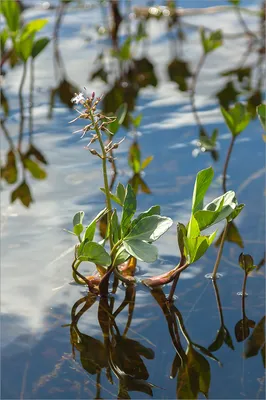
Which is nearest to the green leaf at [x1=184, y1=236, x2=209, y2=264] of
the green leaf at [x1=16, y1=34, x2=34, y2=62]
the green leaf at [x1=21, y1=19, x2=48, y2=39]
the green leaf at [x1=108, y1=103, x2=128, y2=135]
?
the green leaf at [x1=108, y1=103, x2=128, y2=135]

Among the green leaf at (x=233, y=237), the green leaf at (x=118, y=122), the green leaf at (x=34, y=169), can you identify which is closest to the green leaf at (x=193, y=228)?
the green leaf at (x=233, y=237)

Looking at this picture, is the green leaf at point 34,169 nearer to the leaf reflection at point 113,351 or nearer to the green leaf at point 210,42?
the leaf reflection at point 113,351

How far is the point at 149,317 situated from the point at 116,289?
176mm

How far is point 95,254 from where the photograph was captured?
200 centimetres

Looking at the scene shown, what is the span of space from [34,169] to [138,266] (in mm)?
883

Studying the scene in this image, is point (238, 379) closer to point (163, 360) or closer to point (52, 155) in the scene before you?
point (163, 360)

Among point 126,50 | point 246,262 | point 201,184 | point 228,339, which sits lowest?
point 126,50

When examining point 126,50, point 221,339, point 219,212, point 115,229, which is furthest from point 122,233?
point 126,50

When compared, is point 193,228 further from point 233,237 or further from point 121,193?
point 233,237

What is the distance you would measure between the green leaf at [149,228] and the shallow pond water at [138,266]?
0.80 feet

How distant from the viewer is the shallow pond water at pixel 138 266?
183cm

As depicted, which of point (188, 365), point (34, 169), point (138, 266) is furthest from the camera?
point (34, 169)

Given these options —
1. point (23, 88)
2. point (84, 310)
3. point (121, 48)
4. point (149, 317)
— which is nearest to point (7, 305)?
point (84, 310)

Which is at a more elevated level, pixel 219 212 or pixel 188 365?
pixel 219 212
